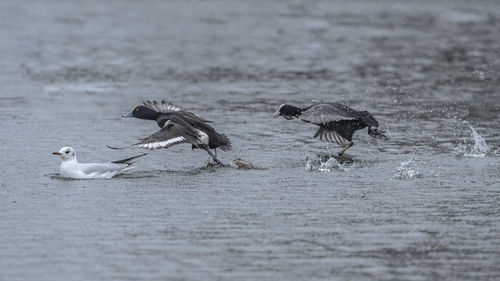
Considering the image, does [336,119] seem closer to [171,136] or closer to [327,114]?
[327,114]

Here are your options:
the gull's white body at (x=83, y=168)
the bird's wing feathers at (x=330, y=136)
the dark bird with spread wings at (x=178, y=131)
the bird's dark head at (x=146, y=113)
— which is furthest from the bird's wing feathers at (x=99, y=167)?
the bird's wing feathers at (x=330, y=136)

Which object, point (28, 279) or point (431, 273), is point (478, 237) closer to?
point (431, 273)

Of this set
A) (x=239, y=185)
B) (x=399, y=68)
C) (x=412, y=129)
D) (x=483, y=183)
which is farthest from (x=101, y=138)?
(x=399, y=68)

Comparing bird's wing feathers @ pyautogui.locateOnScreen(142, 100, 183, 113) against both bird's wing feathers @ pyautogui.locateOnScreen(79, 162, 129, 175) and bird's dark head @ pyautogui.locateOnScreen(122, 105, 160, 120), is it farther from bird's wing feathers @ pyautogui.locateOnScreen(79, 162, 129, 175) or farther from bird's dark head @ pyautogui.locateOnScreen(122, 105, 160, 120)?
bird's wing feathers @ pyautogui.locateOnScreen(79, 162, 129, 175)

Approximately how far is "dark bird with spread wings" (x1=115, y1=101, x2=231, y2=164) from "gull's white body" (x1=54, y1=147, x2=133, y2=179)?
44cm

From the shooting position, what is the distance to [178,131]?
12758 mm

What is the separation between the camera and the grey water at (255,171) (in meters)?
8.55

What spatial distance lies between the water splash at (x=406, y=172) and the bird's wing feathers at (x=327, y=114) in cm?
114

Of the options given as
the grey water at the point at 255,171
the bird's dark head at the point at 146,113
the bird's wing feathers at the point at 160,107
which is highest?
the bird's wing feathers at the point at 160,107

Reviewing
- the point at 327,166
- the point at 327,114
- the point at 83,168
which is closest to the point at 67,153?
the point at 83,168

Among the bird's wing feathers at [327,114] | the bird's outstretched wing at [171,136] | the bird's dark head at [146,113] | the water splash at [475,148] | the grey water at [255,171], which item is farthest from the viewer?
the bird's dark head at [146,113]

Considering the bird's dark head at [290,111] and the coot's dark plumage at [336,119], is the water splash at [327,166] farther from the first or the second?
the bird's dark head at [290,111]

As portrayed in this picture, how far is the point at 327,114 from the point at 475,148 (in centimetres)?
223

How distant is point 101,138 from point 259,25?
24985 millimetres
